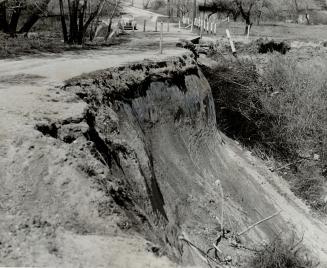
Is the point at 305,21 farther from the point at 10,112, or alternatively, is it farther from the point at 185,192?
the point at 10,112

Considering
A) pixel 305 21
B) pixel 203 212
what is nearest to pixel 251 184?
pixel 203 212

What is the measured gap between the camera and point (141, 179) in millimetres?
7797

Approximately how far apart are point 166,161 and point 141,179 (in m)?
3.08

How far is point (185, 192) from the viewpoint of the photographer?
10.5 metres

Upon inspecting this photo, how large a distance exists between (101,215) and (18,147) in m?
1.49

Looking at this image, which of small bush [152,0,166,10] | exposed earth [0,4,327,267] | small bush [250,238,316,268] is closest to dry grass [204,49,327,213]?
exposed earth [0,4,327,267]

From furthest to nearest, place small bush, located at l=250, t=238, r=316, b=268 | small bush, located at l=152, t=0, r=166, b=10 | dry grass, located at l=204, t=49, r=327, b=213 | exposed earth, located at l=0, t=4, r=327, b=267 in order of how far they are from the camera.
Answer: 1. small bush, located at l=152, t=0, r=166, b=10
2. dry grass, located at l=204, t=49, r=327, b=213
3. small bush, located at l=250, t=238, r=316, b=268
4. exposed earth, located at l=0, t=4, r=327, b=267

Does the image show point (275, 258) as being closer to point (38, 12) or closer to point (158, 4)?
point (38, 12)

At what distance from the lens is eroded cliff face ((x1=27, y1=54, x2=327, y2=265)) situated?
20.8 ft

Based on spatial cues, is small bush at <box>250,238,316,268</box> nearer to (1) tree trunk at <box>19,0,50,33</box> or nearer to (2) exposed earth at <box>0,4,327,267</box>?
(2) exposed earth at <box>0,4,327,267</box>

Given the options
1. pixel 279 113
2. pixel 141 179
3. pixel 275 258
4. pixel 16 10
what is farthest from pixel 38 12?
pixel 275 258

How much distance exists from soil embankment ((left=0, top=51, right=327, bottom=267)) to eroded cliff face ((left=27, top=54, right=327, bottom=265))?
0.03 m

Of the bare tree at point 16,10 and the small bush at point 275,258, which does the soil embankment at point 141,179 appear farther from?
the bare tree at point 16,10

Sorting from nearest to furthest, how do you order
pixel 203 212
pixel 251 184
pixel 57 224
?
pixel 57 224 < pixel 203 212 < pixel 251 184
